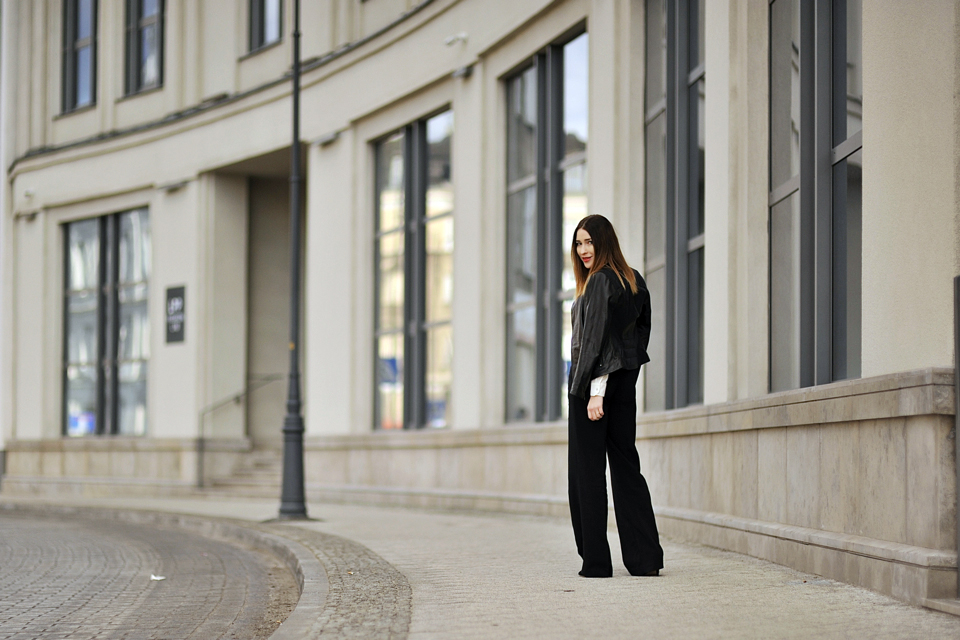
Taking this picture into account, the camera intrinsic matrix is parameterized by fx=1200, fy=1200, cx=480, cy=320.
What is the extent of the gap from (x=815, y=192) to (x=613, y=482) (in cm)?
251

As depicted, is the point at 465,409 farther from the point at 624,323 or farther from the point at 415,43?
the point at 624,323

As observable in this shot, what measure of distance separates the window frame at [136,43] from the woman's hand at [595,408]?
1923cm

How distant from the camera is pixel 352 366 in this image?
18.6 meters

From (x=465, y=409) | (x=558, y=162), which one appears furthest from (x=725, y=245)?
(x=465, y=409)

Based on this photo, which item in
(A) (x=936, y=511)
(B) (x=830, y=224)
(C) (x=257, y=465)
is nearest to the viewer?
(A) (x=936, y=511)

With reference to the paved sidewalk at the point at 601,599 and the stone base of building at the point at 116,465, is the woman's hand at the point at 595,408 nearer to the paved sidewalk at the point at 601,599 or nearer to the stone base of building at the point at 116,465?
the paved sidewalk at the point at 601,599

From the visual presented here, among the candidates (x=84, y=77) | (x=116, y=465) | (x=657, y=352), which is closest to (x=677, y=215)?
(x=657, y=352)

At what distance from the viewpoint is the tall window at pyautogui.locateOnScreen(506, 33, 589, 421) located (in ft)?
45.2

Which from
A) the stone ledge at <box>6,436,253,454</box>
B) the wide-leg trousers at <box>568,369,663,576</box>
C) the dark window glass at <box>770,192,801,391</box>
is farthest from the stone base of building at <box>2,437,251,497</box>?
the wide-leg trousers at <box>568,369,663,576</box>

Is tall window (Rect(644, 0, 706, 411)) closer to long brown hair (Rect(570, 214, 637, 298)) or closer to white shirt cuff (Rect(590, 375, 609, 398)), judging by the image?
long brown hair (Rect(570, 214, 637, 298))

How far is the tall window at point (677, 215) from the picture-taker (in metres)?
10.5

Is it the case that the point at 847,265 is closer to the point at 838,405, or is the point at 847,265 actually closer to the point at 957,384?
the point at 838,405

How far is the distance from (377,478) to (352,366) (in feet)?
6.40

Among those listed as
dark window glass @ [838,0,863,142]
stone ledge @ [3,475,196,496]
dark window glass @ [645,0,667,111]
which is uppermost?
dark window glass @ [645,0,667,111]
